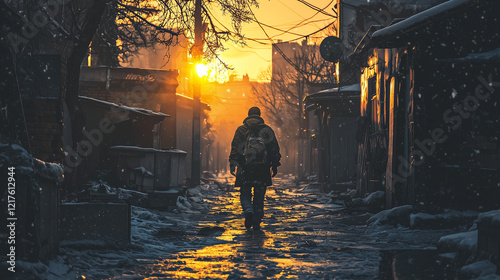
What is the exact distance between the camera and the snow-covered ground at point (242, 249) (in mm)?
5988

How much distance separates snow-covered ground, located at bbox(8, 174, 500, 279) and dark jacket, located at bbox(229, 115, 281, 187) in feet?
3.05

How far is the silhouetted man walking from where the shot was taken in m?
10.7

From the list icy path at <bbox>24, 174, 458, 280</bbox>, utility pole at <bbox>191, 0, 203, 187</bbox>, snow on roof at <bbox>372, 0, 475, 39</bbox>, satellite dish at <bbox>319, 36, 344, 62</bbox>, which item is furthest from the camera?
satellite dish at <bbox>319, 36, 344, 62</bbox>

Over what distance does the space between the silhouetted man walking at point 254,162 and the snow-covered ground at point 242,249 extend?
417 millimetres

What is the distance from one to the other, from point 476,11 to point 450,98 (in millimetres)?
1600

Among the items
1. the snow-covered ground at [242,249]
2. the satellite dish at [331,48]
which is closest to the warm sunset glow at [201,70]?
the satellite dish at [331,48]

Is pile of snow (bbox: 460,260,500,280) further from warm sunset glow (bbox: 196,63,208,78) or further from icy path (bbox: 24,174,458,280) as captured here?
warm sunset glow (bbox: 196,63,208,78)

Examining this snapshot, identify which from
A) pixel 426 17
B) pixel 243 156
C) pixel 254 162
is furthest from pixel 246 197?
pixel 426 17

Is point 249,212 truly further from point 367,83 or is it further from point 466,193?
point 367,83

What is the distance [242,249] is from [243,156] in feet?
10.9

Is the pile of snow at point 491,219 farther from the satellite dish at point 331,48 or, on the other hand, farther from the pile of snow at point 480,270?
the satellite dish at point 331,48

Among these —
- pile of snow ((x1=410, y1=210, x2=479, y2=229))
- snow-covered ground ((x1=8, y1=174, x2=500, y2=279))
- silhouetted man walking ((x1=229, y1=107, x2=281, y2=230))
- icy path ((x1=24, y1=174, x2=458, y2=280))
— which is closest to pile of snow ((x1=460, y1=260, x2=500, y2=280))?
snow-covered ground ((x1=8, y1=174, x2=500, y2=279))

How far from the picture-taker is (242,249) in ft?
25.9

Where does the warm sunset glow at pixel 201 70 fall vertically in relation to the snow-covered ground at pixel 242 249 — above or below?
above
